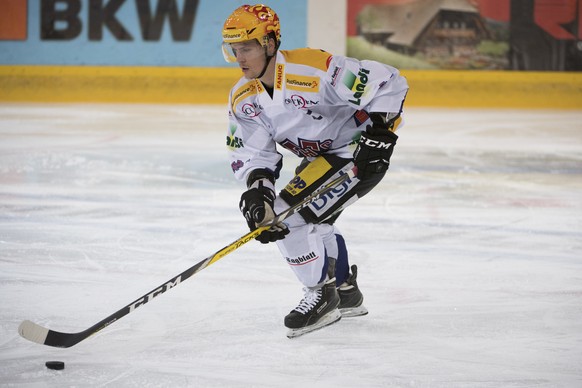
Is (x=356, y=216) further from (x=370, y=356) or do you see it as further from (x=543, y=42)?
(x=543, y=42)

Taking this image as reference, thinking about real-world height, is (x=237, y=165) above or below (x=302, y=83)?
below

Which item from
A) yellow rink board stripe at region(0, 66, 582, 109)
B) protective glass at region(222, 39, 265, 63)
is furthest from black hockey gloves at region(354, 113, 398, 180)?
yellow rink board stripe at region(0, 66, 582, 109)

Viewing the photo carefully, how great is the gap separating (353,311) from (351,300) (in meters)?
0.03

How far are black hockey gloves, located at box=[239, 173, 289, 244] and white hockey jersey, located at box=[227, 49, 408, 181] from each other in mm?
123

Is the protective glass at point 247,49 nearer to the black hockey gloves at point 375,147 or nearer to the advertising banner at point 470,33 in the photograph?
the black hockey gloves at point 375,147

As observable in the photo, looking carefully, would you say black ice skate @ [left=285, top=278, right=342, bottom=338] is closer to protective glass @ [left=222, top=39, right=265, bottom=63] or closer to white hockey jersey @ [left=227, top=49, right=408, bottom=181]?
white hockey jersey @ [left=227, top=49, right=408, bottom=181]

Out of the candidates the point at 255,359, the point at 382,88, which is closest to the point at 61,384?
the point at 255,359

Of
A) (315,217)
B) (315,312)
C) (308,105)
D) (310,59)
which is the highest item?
(310,59)

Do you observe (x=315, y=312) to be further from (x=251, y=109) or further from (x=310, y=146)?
(x=251, y=109)

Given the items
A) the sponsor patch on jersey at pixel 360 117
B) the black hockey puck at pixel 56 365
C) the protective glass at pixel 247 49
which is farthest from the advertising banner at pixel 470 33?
the black hockey puck at pixel 56 365

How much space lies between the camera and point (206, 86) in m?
8.55

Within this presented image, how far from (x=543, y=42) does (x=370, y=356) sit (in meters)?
6.65

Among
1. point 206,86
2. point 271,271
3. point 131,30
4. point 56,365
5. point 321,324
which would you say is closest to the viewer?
point 56,365

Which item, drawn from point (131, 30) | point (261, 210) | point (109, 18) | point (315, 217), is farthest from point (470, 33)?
point (261, 210)
